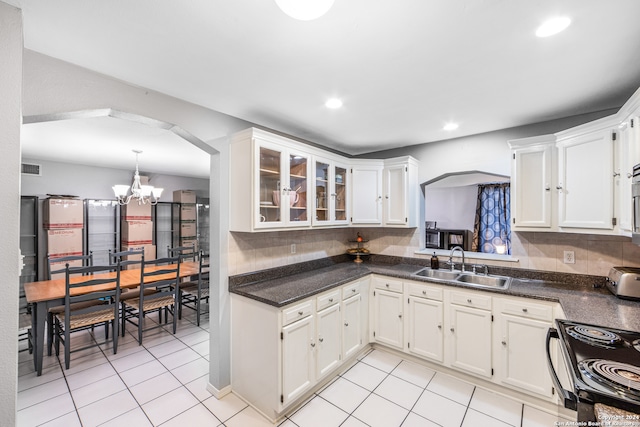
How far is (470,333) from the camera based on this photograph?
2432mm

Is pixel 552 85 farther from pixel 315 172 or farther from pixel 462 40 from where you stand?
pixel 315 172

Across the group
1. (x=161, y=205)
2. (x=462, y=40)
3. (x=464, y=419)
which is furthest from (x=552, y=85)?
(x=161, y=205)

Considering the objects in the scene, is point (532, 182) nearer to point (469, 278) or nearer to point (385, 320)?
point (469, 278)

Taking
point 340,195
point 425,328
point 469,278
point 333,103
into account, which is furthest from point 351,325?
point 333,103

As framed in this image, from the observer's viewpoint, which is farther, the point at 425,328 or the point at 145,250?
the point at 145,250

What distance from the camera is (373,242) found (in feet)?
12.5

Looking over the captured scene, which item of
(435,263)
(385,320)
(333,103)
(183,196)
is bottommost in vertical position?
(385,320)

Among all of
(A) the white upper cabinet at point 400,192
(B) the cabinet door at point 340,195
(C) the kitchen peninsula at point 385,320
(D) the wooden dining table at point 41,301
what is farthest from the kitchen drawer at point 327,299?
(D) the wooden dining table at point 41,301

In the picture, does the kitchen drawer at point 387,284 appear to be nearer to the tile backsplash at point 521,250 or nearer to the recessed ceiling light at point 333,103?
the tile backsplash at point 521,250

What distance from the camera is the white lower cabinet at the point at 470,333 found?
235 centimetres

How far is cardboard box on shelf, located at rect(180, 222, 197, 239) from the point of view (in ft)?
19.7

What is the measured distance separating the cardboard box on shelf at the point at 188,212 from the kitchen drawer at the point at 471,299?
5438 mm

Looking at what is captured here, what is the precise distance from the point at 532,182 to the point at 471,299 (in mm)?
1177

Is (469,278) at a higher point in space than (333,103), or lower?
lower
